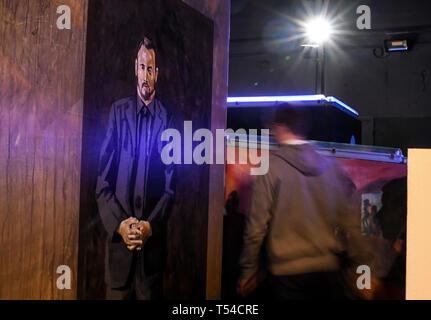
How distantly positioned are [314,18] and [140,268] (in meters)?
6.77

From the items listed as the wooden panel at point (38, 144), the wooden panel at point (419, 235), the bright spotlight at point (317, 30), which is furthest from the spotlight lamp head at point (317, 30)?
the wooden panel at point (38, 144)

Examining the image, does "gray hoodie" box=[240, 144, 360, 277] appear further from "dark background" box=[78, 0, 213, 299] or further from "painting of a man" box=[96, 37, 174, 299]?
"painting of a man" box=[96, 37, 174, 299]

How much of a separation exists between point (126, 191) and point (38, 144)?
0.55 metres

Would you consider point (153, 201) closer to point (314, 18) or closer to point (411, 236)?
point (411, 236)

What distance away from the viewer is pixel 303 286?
10.8ft

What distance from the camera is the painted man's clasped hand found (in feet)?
7.42

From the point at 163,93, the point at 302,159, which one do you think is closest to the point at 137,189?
the point at 163,93

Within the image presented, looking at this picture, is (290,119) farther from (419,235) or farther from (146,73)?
(419,235)

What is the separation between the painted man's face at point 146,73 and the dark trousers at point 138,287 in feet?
2.55

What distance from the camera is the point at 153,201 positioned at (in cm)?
247

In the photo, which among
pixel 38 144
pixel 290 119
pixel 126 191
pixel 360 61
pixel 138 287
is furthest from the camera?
pixel 360 61

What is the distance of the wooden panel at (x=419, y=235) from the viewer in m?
1.93

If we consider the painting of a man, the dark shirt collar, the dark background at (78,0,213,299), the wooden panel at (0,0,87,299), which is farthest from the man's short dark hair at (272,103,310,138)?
the wooden panel at (0,0,87,299)
